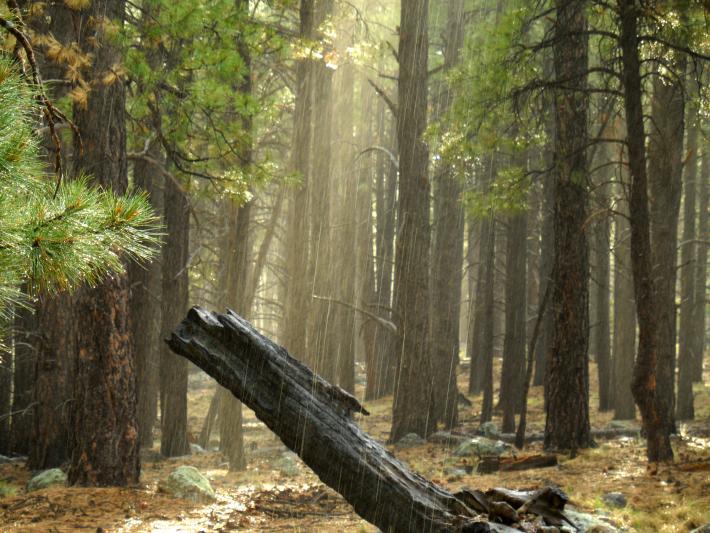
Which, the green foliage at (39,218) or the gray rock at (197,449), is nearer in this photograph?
the green foliage at (39,218)

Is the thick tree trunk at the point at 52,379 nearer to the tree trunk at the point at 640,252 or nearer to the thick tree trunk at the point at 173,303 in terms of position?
the thick tree trunk at the point at 173,303

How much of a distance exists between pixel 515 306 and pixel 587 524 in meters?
11.7

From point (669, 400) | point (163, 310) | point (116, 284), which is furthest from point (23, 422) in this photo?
point (669, 400)

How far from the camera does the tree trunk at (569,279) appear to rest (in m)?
12.1

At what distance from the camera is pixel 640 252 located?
9.80 meters

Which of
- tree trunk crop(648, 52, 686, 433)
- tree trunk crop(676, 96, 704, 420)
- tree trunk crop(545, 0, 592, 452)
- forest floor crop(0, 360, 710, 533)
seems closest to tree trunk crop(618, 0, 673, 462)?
forest floor crop(0, 360, 710, 533)

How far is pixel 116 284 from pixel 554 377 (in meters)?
7.14

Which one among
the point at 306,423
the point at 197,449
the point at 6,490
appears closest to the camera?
the point at 306,423

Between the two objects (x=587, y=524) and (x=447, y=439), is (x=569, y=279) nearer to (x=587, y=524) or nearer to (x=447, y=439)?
(x=447, y=439)

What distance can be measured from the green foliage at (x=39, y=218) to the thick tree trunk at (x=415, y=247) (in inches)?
462

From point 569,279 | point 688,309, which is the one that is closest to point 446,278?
point 688,309

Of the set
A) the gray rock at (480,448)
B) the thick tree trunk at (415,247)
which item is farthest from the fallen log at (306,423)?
the thick tree trunk at (415,247)

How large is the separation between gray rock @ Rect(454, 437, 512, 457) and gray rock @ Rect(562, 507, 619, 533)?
562cm

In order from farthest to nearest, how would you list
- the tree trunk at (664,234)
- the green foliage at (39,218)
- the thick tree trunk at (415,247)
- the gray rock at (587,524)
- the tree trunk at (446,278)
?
the tree trunk at (446,278)
the thick tree trunk at (415,247)
the tree trunk at (664,234)
the gray rock at (587,524)
the green foliage at (39,218)
